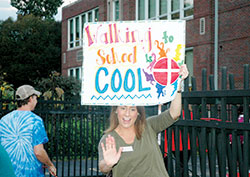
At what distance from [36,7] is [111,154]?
55.6m

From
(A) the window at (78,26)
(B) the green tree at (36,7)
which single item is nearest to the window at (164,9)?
(A) the window at (78,26)

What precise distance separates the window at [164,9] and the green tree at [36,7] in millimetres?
34696

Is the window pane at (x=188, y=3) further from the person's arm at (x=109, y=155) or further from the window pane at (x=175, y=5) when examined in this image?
the person's arm at (x=109, y=155)

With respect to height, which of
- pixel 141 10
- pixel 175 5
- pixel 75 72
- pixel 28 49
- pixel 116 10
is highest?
pixel 116 10

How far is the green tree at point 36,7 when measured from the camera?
56.6 meters

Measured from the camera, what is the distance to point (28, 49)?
155 feet

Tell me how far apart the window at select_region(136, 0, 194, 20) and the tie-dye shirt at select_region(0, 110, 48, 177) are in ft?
52.8

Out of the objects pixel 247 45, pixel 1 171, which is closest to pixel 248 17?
pixel 247 45

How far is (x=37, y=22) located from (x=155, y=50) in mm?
45816

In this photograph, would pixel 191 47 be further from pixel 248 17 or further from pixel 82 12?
pixel 82 12

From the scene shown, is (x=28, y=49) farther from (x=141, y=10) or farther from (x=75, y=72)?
(x=141, y=10)

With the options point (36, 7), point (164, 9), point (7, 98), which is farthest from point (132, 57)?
point (36, 7)

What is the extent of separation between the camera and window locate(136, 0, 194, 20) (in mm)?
20594

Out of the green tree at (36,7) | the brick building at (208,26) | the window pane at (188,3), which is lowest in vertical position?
the brick building at (208,26)
